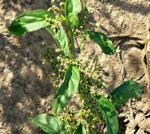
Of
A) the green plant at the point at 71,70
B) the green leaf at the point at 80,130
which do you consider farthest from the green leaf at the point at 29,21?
the green leaf at the point at 80,130

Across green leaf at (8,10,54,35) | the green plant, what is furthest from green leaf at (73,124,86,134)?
green leaf at (8,10,54,35)

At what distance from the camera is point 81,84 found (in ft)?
8.00

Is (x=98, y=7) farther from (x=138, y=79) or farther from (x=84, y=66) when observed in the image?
(x=84, y=66)

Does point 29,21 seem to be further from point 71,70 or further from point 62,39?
point 71,70

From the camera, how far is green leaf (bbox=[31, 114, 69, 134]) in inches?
113

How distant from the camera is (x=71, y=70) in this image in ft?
7.67

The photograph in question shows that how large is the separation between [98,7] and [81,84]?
1.24 m

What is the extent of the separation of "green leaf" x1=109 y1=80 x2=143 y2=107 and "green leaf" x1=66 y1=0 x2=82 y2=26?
35.3 inches

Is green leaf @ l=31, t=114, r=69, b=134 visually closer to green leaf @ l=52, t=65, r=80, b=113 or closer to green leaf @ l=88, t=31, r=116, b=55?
green leaf @ l=52, t=65, r=80, b=113

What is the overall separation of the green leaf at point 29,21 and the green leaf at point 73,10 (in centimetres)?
22

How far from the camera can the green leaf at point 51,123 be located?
9.38ft

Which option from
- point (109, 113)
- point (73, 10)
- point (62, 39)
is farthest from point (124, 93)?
point (73, 10)

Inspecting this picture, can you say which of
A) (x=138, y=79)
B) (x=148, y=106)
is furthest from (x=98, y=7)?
(x=148, y=106)

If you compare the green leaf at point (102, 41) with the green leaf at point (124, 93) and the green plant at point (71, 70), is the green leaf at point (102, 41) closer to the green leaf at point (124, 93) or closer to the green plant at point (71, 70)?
the green plant at point (71, 70)
